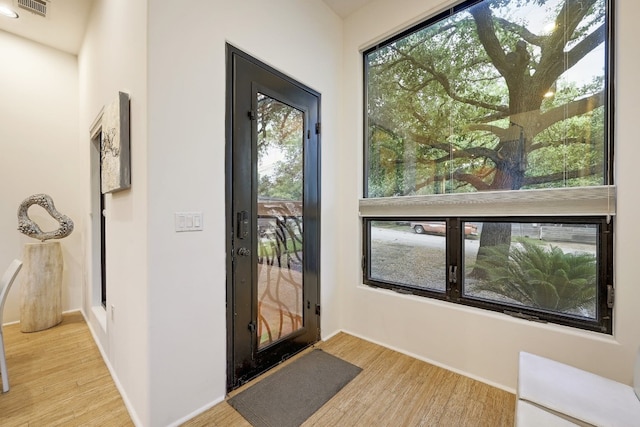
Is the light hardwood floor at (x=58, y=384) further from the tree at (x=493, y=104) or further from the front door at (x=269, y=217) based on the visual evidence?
the tree at (x=493, y=104)

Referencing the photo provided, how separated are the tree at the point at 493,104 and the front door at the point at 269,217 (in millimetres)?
786

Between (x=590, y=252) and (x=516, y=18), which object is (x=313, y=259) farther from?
(x=516, y=18)

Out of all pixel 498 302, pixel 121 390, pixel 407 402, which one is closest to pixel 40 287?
pixel 121 390

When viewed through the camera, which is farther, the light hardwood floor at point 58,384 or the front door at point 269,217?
the front door at point 269,217

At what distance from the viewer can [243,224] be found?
1.90 metres

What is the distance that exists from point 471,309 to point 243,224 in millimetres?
1829

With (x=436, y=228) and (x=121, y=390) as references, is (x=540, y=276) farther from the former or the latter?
(x=121, y=390)

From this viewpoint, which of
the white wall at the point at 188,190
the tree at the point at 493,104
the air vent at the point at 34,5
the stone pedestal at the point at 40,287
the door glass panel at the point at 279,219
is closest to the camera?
the white wall at the point at 188,190

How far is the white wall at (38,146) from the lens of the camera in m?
2.96

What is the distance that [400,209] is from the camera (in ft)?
7.91

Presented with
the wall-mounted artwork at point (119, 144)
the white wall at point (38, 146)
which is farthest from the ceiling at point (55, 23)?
the wall-mounted artwork at point (119, 144)

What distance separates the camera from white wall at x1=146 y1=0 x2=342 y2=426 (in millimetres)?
1478

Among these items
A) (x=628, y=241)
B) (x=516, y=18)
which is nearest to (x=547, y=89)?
(x=516, y=18)

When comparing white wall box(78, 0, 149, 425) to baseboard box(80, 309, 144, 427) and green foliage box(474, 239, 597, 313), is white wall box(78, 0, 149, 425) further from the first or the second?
green foliage box(474, 239, 597, 313)
